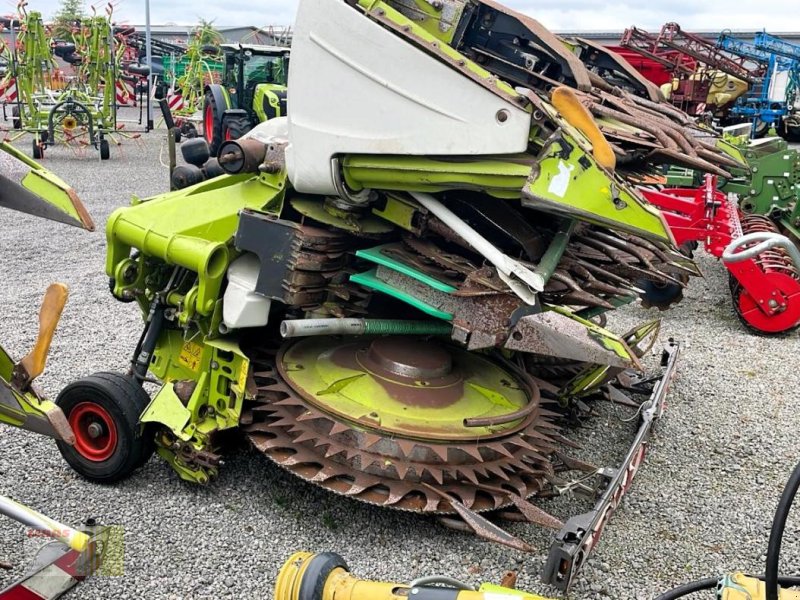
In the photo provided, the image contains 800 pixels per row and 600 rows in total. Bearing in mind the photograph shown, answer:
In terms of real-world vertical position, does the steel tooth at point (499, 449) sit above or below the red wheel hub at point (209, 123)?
above

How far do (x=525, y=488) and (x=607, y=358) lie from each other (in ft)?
1.98

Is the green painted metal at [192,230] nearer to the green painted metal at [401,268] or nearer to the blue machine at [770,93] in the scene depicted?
the green painted metal at [401,268]

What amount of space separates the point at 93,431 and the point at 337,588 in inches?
66.1

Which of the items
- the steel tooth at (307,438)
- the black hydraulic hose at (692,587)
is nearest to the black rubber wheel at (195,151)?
the steel tooth at (307,438)

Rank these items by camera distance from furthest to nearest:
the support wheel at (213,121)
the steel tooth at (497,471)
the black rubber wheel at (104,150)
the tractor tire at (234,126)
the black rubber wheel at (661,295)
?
the black rubber wheel at (104,150), the support wheel at (213,121), the tractor tire at (234,126), the black rubber wheel at (661,295), the steel tooth at (497,471)

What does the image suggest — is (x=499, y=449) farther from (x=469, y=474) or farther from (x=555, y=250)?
(x=555, y=250)

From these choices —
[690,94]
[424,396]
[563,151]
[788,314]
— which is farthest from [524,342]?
[690,94]

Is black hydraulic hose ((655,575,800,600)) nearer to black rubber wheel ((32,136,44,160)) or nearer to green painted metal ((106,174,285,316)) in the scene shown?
green painted metal ((106,174,285,316))

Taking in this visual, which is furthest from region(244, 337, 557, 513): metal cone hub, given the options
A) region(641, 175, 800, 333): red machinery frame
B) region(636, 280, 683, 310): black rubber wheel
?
region(641, 175, 800, 333): red machinery frame

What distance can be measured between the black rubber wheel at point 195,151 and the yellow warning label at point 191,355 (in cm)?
93

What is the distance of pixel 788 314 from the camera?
5.56 m

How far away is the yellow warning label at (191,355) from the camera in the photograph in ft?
10.7

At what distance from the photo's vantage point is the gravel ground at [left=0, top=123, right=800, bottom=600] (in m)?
2.76

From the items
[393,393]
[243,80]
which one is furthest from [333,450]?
[243,80]
